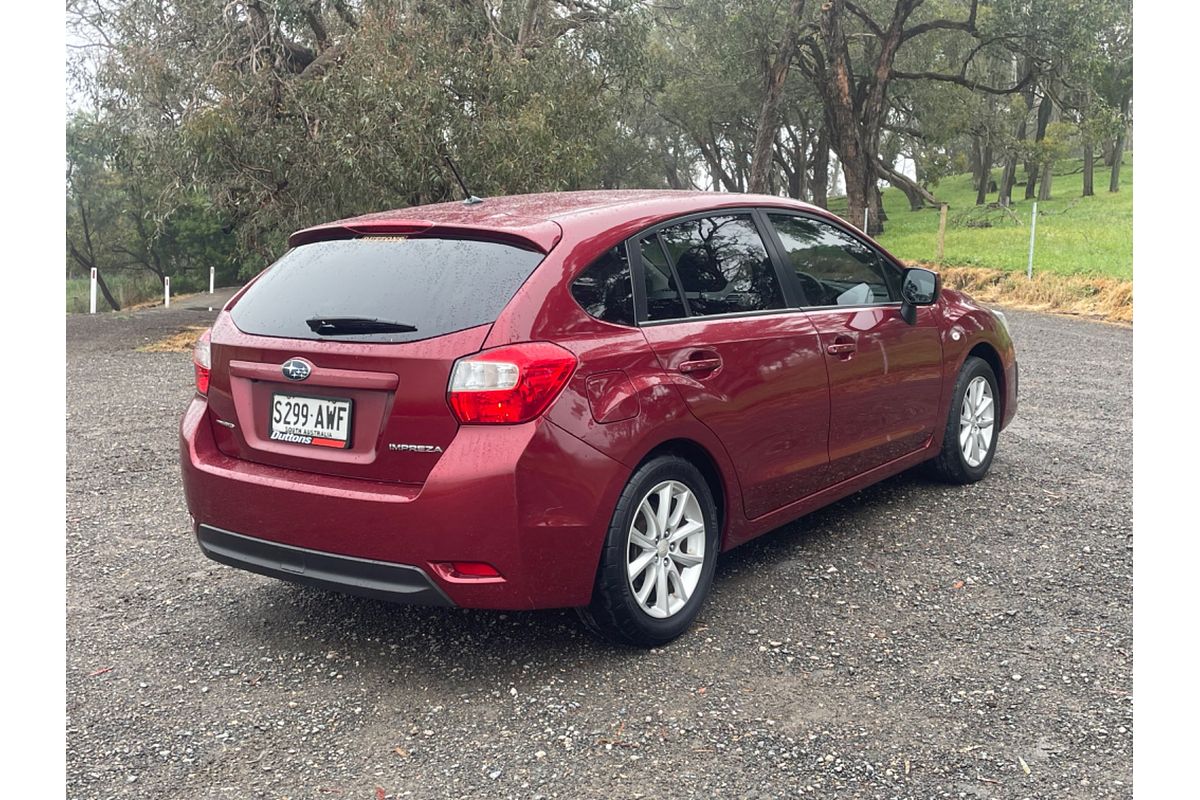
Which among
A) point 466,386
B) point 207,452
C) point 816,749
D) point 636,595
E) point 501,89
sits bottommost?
point 816,749

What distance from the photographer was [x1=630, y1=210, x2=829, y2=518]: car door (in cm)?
391

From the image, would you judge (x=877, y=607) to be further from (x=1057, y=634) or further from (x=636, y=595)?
(x=636, y=595)

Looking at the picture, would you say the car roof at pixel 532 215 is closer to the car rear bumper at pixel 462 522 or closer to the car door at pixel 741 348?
the car door at pixel 741 348

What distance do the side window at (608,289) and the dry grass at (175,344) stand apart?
12.3m

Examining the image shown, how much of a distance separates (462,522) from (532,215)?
1.22 m

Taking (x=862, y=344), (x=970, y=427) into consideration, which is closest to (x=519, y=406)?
(x=862, y=344)

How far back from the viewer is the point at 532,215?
Answer: 12.7 feet

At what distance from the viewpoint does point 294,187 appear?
14.4 metres

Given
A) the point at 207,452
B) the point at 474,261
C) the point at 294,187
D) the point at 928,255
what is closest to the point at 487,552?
the point at 474,261

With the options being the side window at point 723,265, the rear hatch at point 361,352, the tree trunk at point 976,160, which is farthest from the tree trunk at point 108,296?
the side window at point 723,265

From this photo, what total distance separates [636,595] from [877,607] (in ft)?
3.69

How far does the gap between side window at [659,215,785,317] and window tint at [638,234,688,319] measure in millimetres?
64

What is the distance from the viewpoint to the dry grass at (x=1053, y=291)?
16594 mm

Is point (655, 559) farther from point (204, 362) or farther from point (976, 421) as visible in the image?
point (976, 421)
